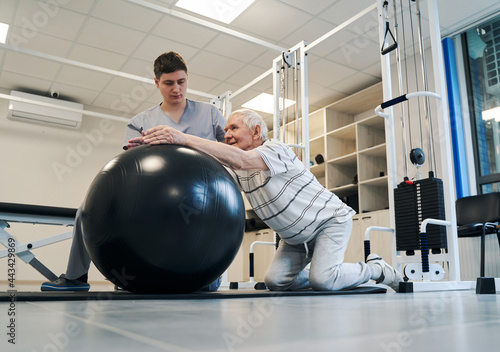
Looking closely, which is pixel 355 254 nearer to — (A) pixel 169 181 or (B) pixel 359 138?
(B) pixel 359 138

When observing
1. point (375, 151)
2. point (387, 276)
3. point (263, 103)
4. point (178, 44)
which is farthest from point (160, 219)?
point (263, 103)

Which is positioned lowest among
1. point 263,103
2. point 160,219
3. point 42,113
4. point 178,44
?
point 160,219

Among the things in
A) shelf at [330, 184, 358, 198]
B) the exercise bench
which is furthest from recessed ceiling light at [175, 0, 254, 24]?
shelf at [330, 184, 358, 198]

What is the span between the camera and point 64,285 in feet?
6.70

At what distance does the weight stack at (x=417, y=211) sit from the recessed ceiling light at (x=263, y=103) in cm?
405

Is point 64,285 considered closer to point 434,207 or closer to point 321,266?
point 321,266

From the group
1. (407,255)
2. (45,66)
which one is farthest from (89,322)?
(45,66)

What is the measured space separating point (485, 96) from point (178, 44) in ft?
12.2

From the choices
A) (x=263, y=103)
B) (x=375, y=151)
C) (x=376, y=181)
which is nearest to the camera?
(x=376, y=181)

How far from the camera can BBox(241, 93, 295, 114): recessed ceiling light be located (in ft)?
22.2

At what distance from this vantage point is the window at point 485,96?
15.7ft

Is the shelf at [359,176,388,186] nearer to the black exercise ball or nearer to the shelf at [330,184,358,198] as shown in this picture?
the shelf at [330,184,358,198]

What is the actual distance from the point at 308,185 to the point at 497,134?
11.7 ft

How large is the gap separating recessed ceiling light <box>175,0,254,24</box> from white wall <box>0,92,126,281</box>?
3.71 metres
